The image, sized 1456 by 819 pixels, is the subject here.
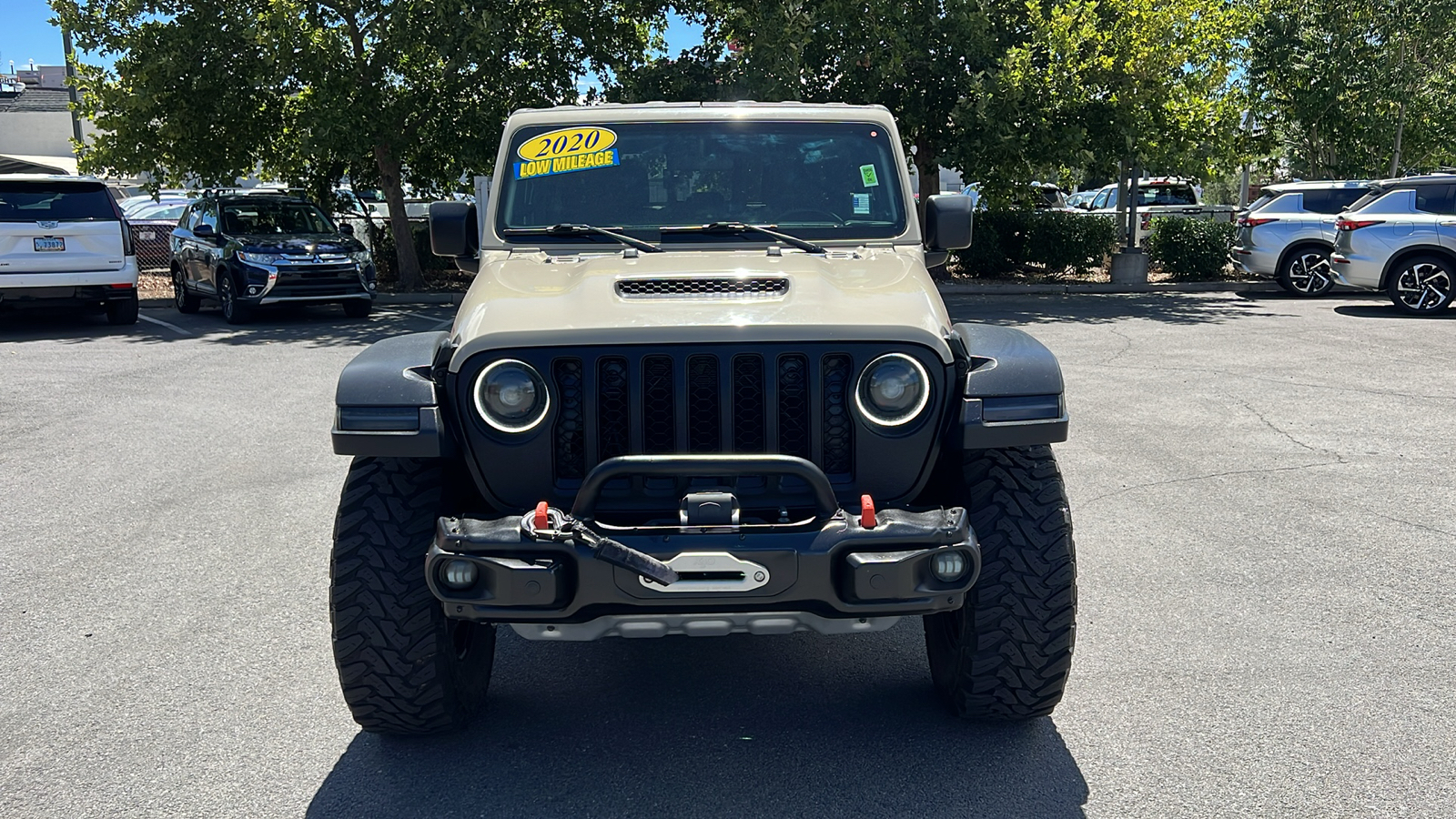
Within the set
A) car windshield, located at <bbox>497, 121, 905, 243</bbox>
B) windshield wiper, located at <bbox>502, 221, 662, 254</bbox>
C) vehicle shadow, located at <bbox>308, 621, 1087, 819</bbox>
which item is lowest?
vehicle shadow, located at <bbox>308, 621, 1087, 819</bbox>

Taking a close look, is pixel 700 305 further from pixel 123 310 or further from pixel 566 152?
pixel 123 310

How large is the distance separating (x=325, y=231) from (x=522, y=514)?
1387 centimetres

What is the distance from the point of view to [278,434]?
859 centimetres

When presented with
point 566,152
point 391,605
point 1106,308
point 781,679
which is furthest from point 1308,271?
point 391,605

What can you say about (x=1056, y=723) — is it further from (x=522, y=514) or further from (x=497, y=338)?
(x=497, y=338)

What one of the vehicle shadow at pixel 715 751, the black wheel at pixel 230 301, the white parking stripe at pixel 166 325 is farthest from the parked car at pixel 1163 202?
the vehicle shadow at pixel 715 751

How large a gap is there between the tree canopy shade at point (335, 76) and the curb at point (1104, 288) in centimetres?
634

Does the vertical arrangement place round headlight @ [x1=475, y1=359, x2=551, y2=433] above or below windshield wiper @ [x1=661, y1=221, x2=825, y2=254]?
below

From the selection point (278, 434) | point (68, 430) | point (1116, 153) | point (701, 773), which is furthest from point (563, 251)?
point (1116, 153)

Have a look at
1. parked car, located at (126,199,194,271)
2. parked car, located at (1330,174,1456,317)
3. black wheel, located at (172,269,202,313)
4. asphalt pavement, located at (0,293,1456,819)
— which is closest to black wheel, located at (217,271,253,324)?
black wheel, located at (172,269,202,313)

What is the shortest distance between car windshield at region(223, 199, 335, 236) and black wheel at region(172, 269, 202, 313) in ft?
6.17

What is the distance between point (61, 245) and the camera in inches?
584

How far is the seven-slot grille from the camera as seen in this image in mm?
3473

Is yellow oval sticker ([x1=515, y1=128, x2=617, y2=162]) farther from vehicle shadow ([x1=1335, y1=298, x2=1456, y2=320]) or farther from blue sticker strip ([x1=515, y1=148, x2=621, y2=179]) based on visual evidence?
vehicle shadow ([x1=1335, y1=298, x2=1456, y2=320])
